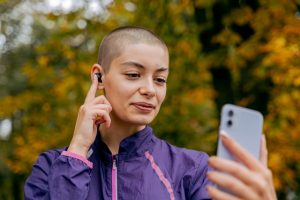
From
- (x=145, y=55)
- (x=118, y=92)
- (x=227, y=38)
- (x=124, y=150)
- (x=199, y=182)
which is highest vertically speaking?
(x=227, y=38)

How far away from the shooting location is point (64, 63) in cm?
952

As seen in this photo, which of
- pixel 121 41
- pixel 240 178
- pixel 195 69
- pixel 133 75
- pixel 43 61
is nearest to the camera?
pixel 240 178

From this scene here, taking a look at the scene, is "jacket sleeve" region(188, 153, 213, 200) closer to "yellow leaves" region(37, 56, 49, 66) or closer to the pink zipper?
the pink zipper

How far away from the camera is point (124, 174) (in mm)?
2211

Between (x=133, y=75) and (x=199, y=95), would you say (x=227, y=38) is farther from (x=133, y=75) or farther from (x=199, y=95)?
(x=133, y=75)

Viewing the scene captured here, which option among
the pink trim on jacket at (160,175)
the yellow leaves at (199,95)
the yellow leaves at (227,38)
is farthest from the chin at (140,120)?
the yellow leaves at (199,95)

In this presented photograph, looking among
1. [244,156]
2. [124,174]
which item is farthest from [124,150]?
[244,156]

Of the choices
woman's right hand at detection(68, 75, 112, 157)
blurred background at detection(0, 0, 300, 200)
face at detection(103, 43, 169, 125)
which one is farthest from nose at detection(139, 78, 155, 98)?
blurred background at detection(0, 0, 300, 200)

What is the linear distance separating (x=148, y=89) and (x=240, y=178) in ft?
3.36

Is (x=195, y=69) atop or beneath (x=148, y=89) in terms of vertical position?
atop

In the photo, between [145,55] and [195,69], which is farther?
[195,69]

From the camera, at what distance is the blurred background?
6.96 metres

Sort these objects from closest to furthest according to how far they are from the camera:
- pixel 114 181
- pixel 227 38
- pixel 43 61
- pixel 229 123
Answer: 1. pixel 229 123
2. pixel 114 181
3. pixel 227 38
4. pixel 43 61

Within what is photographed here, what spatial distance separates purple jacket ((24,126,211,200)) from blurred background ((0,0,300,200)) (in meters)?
3.82
